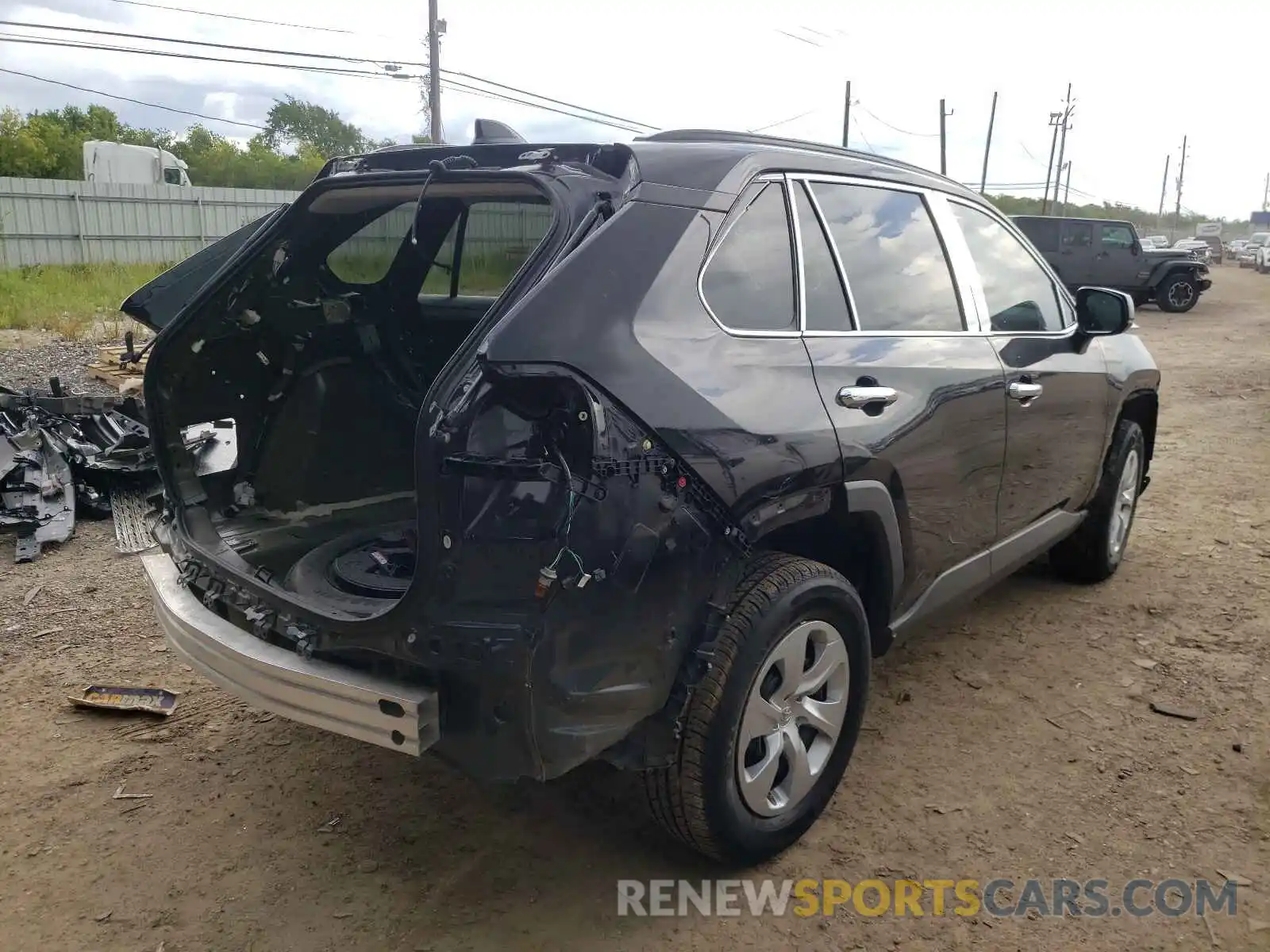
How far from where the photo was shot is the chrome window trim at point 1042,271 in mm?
3617

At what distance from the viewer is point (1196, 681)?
3889mm

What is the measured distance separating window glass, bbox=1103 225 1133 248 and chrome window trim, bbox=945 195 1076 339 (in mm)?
17517

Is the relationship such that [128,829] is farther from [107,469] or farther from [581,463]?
[107,469]

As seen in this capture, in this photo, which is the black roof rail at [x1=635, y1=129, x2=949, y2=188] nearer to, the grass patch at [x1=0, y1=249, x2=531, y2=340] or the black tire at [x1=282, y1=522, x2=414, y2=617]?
the grass patch at [x1=0, y1=249, x2=531, y2=340]

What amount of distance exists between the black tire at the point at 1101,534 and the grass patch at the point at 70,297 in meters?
10.4

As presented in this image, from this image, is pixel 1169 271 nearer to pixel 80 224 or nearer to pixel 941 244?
pixel 941 244

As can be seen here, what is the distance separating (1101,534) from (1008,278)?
1.62 metres

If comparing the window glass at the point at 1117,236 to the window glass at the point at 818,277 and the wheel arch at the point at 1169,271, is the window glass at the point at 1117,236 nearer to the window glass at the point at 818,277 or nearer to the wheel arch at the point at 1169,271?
the wheel arch at the point at 1169,271

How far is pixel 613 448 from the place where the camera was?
2.12m

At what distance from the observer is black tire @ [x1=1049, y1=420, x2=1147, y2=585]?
471cm

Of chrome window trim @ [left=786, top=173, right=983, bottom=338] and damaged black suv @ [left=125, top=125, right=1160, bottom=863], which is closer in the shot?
damaged black suv @ [left=125, top=125, right=1160, bottom=863]

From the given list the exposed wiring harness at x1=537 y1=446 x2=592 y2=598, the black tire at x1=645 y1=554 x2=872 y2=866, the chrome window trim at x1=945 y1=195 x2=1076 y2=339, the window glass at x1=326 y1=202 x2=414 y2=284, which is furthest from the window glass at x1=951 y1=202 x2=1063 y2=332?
the exposed wiring harness at x1=537 y1=446 x2=592 y2=598

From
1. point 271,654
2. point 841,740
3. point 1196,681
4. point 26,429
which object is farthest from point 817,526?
point 26,429

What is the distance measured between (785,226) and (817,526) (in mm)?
867
